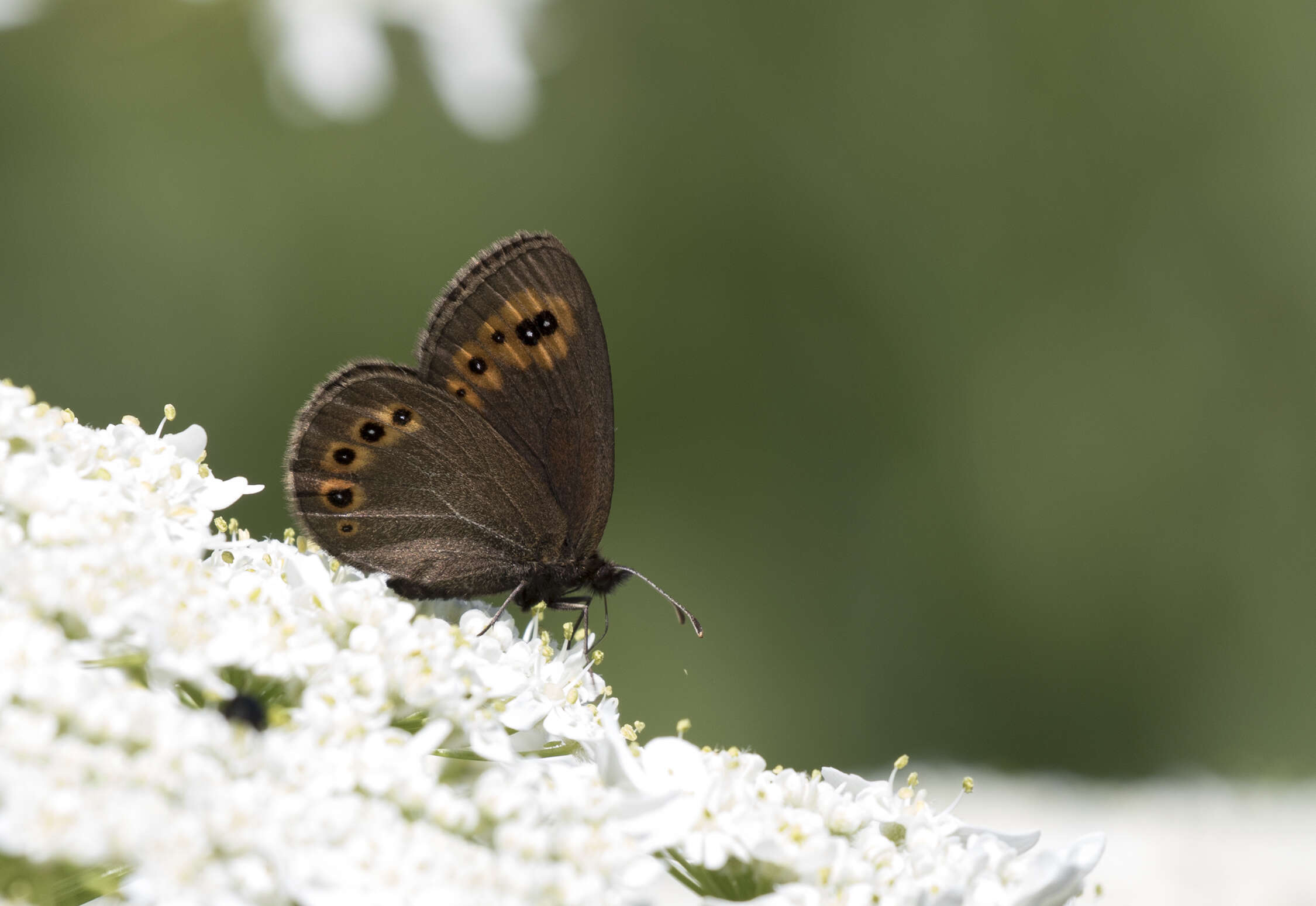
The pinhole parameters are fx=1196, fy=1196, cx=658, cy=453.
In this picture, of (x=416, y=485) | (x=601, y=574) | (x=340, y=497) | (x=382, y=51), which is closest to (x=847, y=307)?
(x=382, y=51)

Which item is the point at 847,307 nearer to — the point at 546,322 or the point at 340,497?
the point at 546,322

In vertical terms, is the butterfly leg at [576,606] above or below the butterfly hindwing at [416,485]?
below

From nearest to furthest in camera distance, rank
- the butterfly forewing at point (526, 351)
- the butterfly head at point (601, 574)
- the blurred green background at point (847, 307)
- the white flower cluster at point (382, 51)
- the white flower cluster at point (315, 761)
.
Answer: the white flower cluster at point (315, 761) < the butterfly forewing at point (526, 351) < the butterfly head at point (601, 574) < the blurred green background at point (847, 307) < the white flower cluster at point (382, 51)

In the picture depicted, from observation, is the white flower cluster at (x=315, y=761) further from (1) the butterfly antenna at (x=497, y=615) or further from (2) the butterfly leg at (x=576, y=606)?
(2) the butterfly leg at (x=576, y=606)

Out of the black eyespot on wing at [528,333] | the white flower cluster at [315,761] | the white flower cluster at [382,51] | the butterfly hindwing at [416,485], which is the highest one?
the white flower cluster at [382,51]

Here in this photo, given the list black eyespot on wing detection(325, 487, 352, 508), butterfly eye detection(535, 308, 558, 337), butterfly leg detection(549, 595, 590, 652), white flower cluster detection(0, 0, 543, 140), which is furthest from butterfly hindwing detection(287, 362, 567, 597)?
white flower cluster detection(0, 0, 543, 140)

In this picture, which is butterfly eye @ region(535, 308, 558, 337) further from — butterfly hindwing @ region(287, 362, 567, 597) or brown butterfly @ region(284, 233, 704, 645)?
butterfly hindwing @ region(287, 362, 567, 597)

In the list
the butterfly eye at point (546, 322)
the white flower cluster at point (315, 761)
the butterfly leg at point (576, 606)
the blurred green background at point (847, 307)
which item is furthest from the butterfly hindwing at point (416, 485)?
the blurred green background at point (847, 307)
